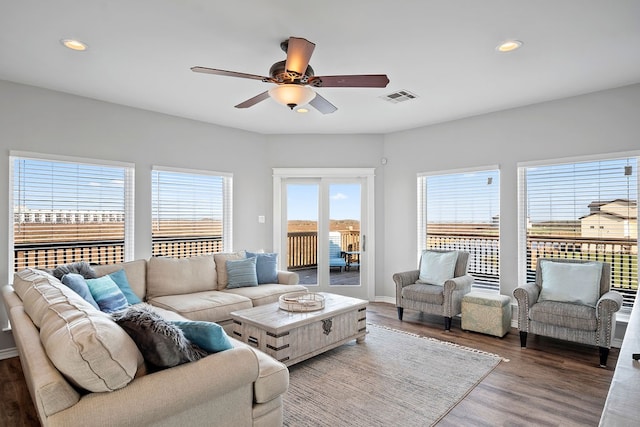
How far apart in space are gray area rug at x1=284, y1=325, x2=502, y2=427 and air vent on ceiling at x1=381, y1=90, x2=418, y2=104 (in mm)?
2744

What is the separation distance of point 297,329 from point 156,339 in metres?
1.69

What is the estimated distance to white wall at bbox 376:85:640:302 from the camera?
156 inches

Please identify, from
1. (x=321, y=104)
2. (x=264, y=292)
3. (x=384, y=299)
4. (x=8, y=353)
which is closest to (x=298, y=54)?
(x=321, y=104)

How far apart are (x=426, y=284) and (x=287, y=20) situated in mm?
3665

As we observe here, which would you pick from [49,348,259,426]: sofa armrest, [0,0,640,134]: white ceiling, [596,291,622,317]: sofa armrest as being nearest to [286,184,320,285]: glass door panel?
[0,0,640,134]: white ceiling

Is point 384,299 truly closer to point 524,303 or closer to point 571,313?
point 524,303

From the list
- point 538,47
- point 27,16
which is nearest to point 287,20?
point 27,16

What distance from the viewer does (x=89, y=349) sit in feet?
4.77

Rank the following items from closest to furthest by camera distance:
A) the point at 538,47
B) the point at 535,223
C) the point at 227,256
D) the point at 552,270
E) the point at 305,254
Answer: the point at 538,47 < the point at 552,270 < the point at 535,223 < the point at 227,256 < the point at 305,254

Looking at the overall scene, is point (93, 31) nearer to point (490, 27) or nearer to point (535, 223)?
point (490, 27)

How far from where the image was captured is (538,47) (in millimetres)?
2961

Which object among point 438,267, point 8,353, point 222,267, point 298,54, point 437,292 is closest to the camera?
point 298,54

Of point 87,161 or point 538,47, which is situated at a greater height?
point 538,47

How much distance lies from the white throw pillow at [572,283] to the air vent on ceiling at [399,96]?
244 centimetres
